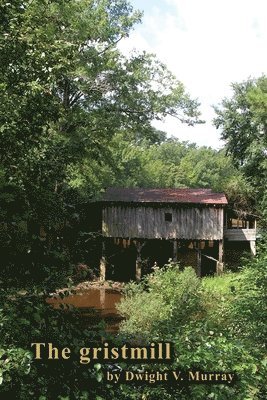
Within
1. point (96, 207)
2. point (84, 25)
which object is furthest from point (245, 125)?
point (84, 25)

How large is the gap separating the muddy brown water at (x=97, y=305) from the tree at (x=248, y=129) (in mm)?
14550

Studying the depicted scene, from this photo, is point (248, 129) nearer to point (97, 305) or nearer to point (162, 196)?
point (162, 196)

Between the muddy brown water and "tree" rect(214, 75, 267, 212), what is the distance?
14.6 m

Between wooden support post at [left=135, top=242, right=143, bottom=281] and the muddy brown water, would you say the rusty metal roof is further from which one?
the muddy brown water

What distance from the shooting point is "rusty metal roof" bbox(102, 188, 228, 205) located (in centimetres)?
2852

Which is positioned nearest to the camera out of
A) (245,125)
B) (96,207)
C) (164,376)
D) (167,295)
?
(164,376)

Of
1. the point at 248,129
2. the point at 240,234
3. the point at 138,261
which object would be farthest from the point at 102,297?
the point at 248,129

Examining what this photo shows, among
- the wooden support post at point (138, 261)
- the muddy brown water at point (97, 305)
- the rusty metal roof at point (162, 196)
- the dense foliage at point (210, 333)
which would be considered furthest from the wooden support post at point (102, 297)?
the dense foliage at point (210, 333)

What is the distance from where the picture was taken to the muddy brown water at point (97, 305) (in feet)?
66.4

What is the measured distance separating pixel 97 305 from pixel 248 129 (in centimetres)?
1871

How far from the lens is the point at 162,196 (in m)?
29.5

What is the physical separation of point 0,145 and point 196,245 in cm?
2517

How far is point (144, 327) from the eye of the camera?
15.1 m

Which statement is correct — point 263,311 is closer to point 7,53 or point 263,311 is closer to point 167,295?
point 7,53
